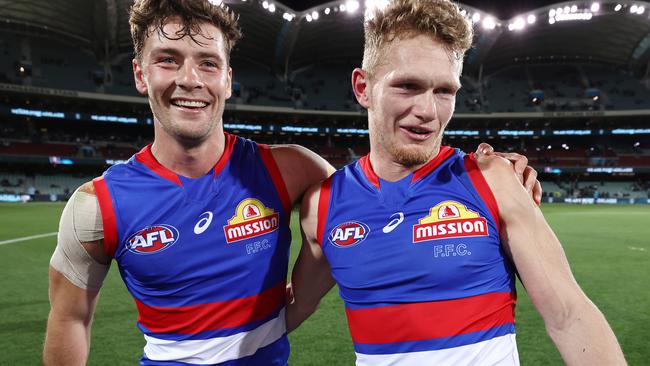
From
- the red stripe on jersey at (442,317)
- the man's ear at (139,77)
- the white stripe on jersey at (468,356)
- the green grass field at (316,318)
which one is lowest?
the green grass field at (316,318)

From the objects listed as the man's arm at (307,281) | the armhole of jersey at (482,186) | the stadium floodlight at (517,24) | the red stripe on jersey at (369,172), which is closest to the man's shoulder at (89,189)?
the man's arm at (307,281)

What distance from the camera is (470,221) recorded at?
167 cm

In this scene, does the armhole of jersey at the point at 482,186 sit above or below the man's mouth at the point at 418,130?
below

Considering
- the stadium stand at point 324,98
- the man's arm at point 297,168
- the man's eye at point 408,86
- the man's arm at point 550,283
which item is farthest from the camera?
the stadium stand at point 324,98

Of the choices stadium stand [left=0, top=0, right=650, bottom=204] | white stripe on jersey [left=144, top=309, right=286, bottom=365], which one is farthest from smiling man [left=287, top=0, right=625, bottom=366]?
stadium stand [left=0, top=0, right=650, bottom=204]

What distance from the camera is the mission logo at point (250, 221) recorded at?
6.75ft

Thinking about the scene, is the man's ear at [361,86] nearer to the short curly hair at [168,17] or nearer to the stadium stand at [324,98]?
the short curly hair at [168,17]

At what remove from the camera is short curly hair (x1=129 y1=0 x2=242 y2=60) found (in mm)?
2049

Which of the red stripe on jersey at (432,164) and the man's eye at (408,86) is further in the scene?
the red stripe on jersey at (432,164)

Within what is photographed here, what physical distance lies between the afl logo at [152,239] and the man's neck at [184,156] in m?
0.29

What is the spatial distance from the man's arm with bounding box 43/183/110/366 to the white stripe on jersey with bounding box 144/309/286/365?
35 centimetres

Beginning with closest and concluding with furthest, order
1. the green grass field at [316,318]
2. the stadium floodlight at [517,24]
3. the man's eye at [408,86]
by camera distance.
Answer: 1. the man's eye at [408,86]
2. the green grass field at [316,318]
3. the stadium floodlight at [517,24]

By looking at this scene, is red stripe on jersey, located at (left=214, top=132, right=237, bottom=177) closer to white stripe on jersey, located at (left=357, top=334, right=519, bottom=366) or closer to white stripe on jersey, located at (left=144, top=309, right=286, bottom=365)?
white stripe on jersey, located at (left=144, top=309, right=286, bottom=365)

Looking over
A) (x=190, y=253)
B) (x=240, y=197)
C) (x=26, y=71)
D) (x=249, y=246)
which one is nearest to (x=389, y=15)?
(x=240, y=197)
